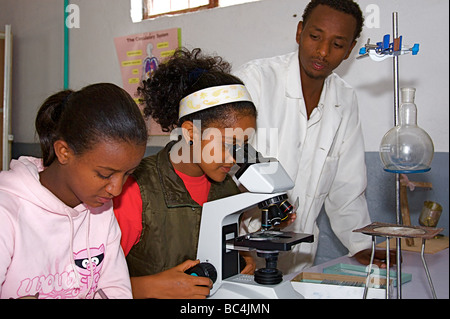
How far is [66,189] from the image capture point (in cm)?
90

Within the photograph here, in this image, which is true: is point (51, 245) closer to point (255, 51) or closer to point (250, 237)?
point (250, 237)

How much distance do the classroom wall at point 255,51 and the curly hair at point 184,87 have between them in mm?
317

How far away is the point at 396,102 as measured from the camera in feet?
3.29

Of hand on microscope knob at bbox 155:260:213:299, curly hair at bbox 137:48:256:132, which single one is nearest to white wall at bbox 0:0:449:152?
curly hair at bbox 137:48:256:132

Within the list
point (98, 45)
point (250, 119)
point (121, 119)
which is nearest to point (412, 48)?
point (250, 119)

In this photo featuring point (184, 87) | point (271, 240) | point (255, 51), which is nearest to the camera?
point (271, 240)

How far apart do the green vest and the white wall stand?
40cm

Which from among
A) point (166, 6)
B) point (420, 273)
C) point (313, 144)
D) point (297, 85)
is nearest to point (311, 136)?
point (313, 144)

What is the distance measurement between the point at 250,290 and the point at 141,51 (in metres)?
1.06

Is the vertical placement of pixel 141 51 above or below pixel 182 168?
above

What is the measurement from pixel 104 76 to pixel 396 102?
96 cm

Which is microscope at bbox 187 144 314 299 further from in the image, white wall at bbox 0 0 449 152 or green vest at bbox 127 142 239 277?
white wall at bbox 0 0 449 152

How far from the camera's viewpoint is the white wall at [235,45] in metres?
1.27

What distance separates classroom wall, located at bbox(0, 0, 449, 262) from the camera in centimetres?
128
